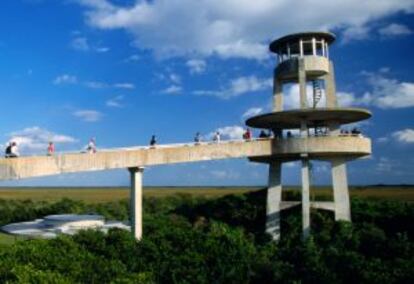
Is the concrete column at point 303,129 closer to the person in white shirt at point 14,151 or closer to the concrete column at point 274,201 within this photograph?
the concrete column at point 274,201

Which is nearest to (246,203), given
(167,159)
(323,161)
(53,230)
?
(323,161)

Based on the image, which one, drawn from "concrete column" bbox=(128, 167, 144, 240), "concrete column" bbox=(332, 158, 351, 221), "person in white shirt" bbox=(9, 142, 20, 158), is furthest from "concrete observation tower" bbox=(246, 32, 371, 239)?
"person in white shirt" bbox=(9, 142, 20, 158)

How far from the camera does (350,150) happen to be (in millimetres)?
41250

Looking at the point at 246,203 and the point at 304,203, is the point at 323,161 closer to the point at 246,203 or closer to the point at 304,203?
the point at 304,203

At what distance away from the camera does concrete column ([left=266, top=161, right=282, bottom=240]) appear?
45.1 m

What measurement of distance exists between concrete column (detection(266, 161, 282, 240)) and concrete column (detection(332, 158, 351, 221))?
4811 mm

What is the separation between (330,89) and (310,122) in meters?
2.92

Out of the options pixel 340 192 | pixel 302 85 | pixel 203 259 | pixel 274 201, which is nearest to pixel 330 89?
pixel 302 85

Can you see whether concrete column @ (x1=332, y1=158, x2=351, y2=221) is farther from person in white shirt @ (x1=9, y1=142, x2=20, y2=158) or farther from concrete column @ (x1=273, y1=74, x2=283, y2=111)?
person in white shirt @ (x1=9, y1=142, x2=20, y2=158)

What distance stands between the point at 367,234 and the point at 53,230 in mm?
27066

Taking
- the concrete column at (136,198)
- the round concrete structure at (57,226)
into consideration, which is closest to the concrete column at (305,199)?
the concrete column at (136,198)

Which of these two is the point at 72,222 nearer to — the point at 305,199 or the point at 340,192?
the point at 305,199

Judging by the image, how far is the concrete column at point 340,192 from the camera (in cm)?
4284

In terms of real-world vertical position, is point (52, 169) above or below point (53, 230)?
above
